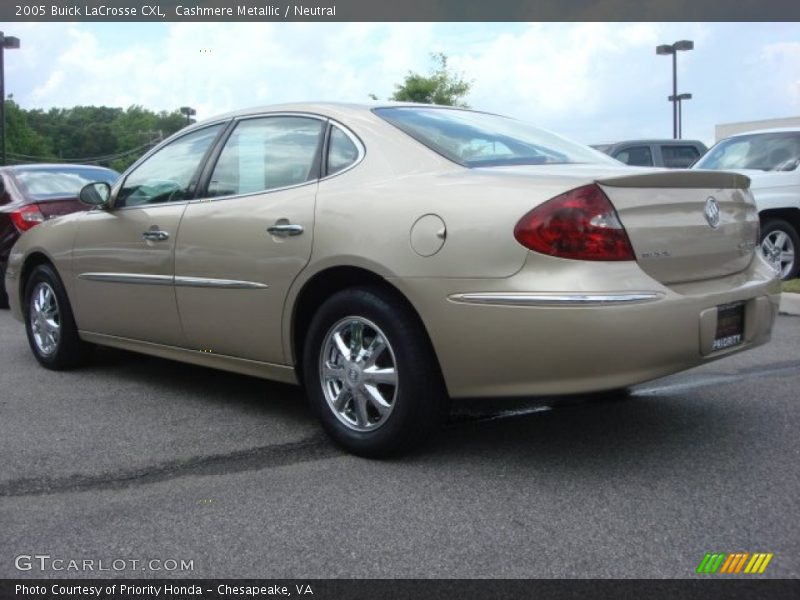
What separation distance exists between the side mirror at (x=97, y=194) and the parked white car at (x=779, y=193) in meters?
6.57

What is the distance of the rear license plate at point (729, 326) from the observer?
135 inches

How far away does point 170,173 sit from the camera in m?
4.83

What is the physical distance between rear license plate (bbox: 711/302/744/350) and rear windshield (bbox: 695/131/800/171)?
6.35 meters

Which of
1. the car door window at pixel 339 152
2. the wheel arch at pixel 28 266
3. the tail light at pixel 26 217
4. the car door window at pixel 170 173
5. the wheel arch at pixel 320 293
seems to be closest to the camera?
the wheel arch at pixel 320 293

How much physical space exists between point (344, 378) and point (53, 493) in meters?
1.24

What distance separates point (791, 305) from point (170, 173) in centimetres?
537

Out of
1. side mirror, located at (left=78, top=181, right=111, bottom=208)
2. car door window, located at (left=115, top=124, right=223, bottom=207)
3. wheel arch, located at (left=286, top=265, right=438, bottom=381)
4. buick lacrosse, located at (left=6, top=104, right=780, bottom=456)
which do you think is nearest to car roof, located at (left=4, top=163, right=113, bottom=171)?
side mirror, located at (left=78, top=181, right=111, bottom=208)

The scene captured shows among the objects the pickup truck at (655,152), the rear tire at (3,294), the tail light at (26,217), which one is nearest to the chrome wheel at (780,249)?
the pickup truck at (655,152)

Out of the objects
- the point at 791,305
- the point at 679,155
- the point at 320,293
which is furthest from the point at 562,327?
the point at 679,155

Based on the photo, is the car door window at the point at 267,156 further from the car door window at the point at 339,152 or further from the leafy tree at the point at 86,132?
the leafy tree at the point at 86,132

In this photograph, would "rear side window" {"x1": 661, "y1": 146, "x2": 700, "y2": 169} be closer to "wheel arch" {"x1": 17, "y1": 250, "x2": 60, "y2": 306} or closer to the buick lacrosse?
the buick lacrosse

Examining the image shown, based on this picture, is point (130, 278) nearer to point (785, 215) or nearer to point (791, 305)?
point (791, 305)

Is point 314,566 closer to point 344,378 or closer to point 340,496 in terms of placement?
point 340,496
